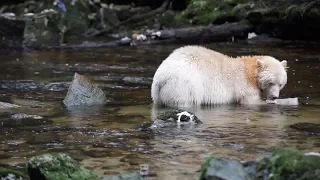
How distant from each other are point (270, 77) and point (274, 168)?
4896 millimetres

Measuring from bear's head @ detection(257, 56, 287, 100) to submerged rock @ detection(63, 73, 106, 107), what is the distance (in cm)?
251

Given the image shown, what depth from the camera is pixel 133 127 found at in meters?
8.23

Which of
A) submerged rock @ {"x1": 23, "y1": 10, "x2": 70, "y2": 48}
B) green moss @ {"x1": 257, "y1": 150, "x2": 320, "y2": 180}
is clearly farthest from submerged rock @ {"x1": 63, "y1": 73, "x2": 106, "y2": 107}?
submerged rock @ {"x1": 23, "y1": 10, "x2": 70, "y2": 48}

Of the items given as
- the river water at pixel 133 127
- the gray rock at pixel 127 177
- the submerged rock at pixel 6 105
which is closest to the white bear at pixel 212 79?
the river water at pixel 133 127

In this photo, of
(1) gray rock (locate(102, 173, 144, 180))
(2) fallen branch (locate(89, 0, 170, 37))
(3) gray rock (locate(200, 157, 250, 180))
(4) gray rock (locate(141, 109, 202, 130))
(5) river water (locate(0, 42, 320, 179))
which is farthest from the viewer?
(2) fallen branch (locate(89, 0, 170, 37))

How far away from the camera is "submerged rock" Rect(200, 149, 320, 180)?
204 inches

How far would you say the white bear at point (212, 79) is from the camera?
9.57m

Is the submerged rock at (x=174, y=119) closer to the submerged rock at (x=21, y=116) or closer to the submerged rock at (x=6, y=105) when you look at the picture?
the submerged rock at (x=21, y=116)

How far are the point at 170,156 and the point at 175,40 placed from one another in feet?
42.3

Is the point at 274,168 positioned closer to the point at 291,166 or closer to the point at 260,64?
the point at 291,166

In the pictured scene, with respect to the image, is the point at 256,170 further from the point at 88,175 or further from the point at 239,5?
the point at 239,5

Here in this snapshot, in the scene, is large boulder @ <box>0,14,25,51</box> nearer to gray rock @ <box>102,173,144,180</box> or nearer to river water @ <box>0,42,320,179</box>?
river water @ <box>0,42,320,179</box>

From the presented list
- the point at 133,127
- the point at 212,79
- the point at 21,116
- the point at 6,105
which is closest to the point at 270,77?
the point at 212,79

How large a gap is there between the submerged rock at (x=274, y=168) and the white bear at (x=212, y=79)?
411cm
